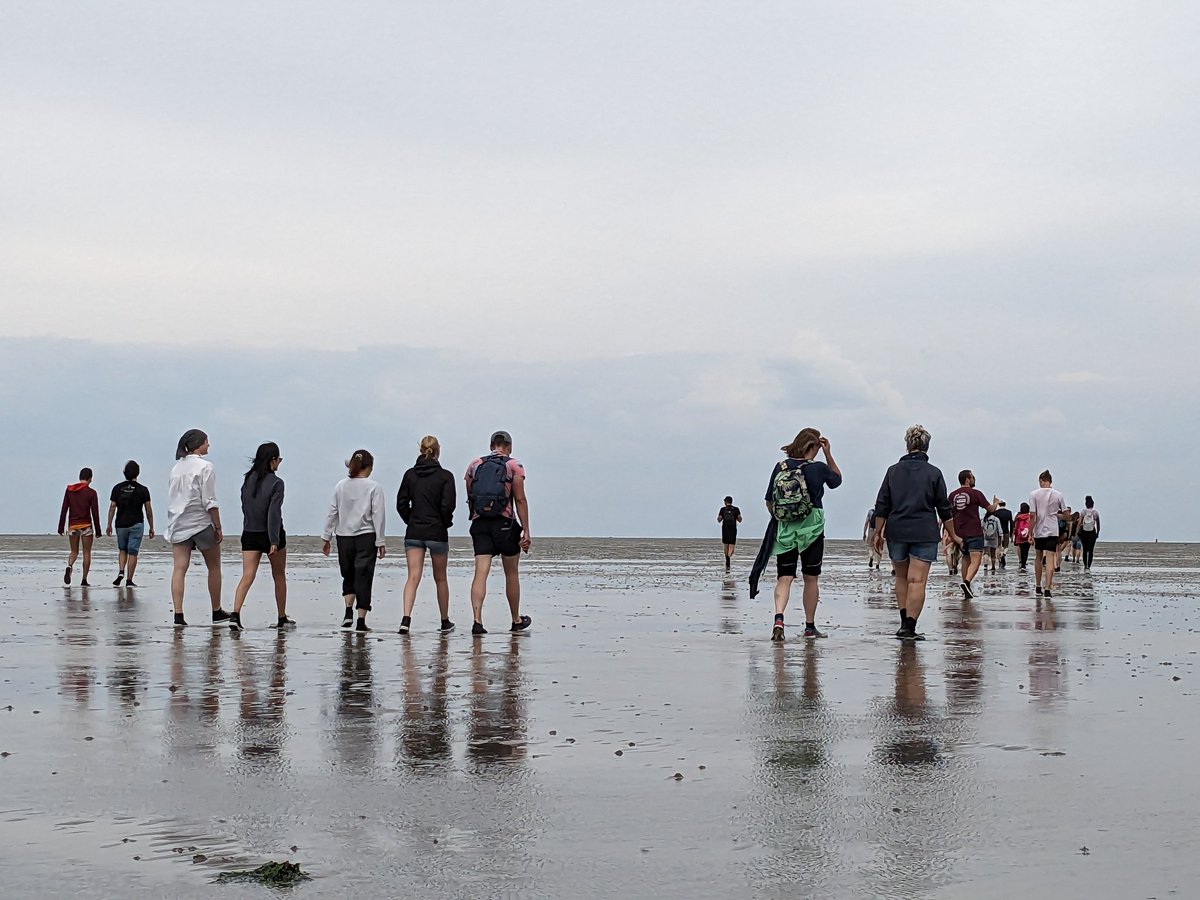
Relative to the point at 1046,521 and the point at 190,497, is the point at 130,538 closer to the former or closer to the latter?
the point at 190,497

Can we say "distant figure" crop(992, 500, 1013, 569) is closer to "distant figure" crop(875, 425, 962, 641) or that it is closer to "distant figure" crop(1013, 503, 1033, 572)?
"distant figure" crop(1013, 503, 1033, 572)

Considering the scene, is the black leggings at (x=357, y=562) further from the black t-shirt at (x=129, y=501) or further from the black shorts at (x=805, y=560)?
the black t-shirt at (x=129, y=501)

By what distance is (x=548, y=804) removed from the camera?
6.95m

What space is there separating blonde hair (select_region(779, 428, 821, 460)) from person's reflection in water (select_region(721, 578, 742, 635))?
2003mm

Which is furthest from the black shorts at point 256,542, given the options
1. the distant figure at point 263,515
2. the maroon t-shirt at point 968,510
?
the maroon t-shirt at point 968,510

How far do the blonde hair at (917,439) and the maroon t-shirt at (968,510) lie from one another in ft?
31.8

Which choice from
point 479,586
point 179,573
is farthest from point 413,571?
point 179,573

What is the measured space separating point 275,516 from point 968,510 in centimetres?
1345

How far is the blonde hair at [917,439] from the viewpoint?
17.0 metres

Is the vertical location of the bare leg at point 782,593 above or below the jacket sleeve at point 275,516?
below

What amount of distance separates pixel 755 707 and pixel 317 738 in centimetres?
294

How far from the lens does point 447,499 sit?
57.0ft

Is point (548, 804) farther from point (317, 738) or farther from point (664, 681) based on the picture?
point (664, 681)

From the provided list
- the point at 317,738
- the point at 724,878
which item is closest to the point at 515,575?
the point at 317,738
